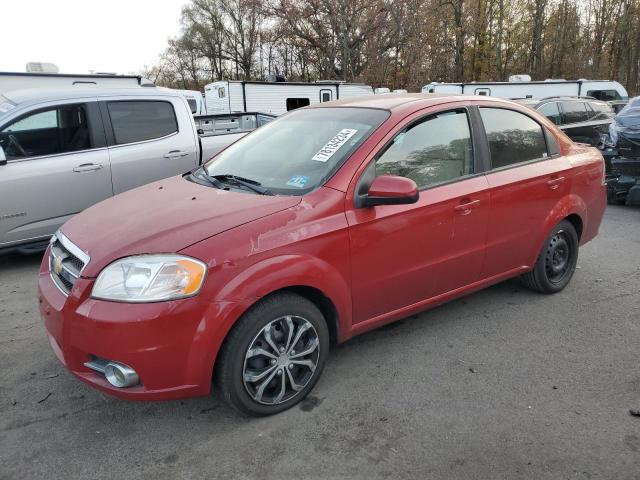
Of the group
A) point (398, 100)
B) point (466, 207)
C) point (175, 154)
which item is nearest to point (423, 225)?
point (466, 207)

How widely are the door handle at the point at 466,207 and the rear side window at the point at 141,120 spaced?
4.02 metres

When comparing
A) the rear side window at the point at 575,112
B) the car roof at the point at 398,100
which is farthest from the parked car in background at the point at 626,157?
the car roof at the point at 398,100

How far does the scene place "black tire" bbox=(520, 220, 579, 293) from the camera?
418 cm

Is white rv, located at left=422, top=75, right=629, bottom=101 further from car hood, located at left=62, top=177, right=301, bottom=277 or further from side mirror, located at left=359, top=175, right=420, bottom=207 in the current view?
car hood, located at left=62, top=177, right=301, bottom=277

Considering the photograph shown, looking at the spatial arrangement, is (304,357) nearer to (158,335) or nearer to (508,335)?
(158,335)

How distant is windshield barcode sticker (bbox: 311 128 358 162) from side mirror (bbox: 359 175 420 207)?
0.36 m

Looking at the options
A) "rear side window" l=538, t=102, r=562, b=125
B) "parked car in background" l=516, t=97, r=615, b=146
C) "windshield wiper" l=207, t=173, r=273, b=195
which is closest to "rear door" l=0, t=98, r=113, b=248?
"windshield wiper" l=207, t=173, r=273, b=195

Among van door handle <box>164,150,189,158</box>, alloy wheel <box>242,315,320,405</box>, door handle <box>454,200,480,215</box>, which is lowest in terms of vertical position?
alloy wheel <box>242,315,320,405</box>

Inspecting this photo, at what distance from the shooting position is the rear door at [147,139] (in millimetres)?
5676

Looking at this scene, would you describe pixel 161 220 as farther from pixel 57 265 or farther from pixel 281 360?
pixel 281 360

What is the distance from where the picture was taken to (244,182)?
126 inches

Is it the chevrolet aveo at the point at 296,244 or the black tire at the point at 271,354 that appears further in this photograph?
the black tire at the point at 271,354

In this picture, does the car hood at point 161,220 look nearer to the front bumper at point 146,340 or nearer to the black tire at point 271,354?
the front bumper at point 146,340

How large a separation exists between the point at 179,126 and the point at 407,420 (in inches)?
188
